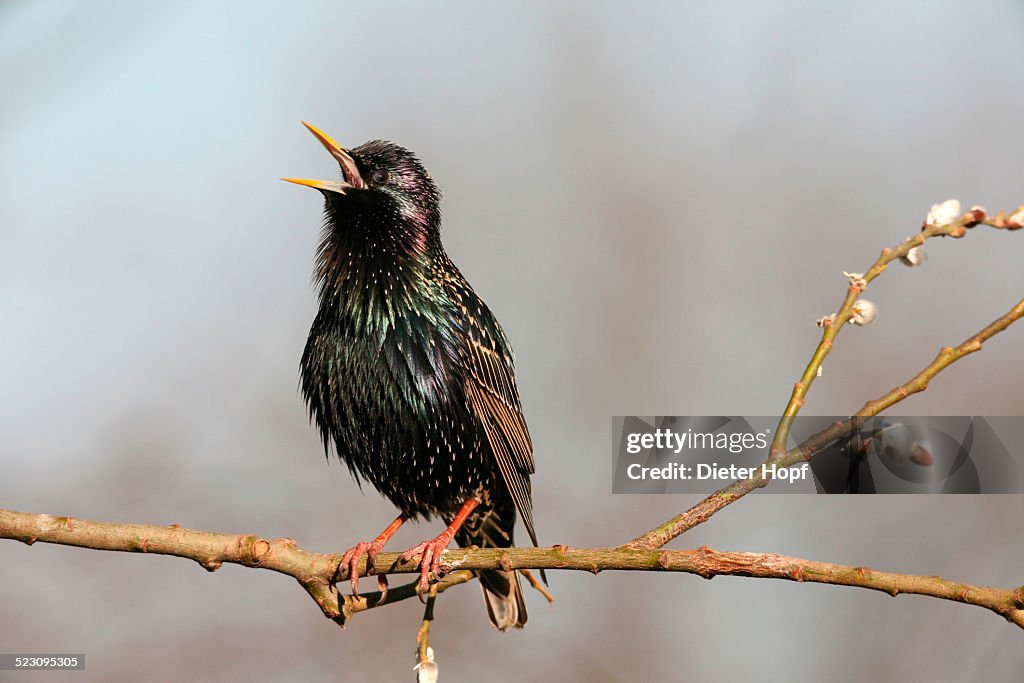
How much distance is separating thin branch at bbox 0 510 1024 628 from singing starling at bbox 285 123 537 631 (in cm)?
42

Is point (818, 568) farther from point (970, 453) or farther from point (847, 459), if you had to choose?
point (970, 453)

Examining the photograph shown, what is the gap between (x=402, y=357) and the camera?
167 inches

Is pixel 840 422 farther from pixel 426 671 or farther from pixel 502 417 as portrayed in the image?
pixel 502 417

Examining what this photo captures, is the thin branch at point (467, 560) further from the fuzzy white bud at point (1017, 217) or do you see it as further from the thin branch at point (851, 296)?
the fuzzy white bud at point (1017, 217)

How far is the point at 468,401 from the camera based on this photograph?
4438 millimetres

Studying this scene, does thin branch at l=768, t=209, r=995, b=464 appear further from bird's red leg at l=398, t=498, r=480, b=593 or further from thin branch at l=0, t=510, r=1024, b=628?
bird's red leg at l=398, t=498, r=480, b=593

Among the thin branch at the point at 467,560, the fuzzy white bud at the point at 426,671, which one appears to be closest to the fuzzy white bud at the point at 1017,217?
the thin branch at the point at 467,560

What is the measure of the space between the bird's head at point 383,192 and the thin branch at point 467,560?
4.99ft

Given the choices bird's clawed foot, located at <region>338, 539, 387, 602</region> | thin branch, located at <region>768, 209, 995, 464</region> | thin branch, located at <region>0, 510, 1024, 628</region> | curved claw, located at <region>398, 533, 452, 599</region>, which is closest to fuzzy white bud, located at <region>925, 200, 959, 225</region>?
thin branch, located at <region>768, 209, 995, 464</region>

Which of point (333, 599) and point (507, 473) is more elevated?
point (507, 473)

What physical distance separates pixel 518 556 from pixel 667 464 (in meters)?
2.49

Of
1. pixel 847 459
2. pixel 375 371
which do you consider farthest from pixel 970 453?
pixel 375 371

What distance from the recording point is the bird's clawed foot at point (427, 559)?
12.0 ft

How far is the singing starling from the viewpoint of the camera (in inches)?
167
